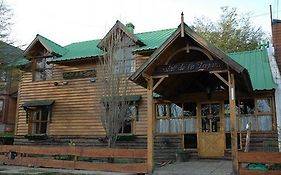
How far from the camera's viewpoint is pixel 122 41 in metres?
17.0

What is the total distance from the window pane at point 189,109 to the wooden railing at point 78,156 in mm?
3707

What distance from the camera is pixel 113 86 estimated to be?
48.9 ft

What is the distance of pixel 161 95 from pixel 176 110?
1.78 meters

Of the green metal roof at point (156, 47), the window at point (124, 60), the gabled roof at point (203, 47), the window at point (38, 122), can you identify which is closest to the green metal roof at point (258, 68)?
the green metal roof at point (156, 47)

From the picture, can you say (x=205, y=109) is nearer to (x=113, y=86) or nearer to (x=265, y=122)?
(x=265, y=122)

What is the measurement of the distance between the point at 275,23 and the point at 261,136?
21.9 ft

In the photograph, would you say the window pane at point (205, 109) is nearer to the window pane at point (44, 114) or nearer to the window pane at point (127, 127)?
the window pane at point (127, 127)

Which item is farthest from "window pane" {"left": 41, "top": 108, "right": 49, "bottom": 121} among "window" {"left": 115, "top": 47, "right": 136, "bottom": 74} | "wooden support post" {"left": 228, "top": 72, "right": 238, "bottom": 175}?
"wooden support post" {"left": 228, "top": 72, "right": 238, "bottom": 175}

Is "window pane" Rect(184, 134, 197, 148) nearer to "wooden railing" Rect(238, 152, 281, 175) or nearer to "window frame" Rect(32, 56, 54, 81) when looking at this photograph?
"wooden railing" Rect(238, 152, 281, 175)

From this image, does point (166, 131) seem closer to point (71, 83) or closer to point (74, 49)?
point (71, 83)

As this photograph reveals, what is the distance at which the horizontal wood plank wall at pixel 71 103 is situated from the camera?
18016mm

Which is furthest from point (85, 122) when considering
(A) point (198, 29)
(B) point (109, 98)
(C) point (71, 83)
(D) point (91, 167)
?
(A) point (198, 29)

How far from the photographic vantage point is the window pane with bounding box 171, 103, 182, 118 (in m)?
16.0

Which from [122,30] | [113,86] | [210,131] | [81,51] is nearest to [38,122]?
[81,51]
